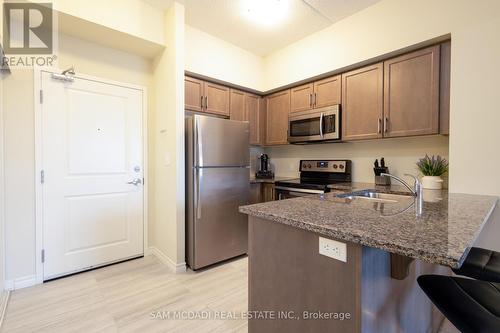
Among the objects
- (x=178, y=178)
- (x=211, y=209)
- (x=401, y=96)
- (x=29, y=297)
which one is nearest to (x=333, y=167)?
(x=401, y=96)

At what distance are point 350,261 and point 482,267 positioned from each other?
534 millimetres

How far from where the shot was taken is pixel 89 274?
8.18 feet

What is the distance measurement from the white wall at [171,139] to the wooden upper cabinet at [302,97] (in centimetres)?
152

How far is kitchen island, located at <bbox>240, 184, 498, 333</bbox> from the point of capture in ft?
2.72

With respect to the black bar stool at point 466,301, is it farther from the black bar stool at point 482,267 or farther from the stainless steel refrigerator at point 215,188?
the stainless steel refrigerator at point 215,188

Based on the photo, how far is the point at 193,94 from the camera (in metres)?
2.95

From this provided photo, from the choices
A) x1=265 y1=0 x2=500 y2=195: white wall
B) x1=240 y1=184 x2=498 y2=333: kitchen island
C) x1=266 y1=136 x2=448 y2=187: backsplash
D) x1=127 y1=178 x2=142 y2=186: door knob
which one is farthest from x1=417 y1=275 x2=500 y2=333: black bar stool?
x1=127 y1=178 x2=142 y2=186: door knob

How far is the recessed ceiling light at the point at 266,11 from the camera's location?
8.05 ft

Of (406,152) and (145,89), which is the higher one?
(145,89)

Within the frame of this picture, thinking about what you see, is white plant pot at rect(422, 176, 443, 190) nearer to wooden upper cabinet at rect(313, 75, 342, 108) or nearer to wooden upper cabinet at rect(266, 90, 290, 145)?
wooden upper cabinet at rect(313, 75, 342, 108)

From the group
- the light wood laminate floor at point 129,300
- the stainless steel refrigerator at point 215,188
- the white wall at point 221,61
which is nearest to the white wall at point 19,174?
the light wood laminate floor at point 129,300

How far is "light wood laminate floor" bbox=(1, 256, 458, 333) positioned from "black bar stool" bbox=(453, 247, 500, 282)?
105 cm

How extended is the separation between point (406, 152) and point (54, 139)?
364 cm

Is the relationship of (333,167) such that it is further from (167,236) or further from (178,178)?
(167,236)
